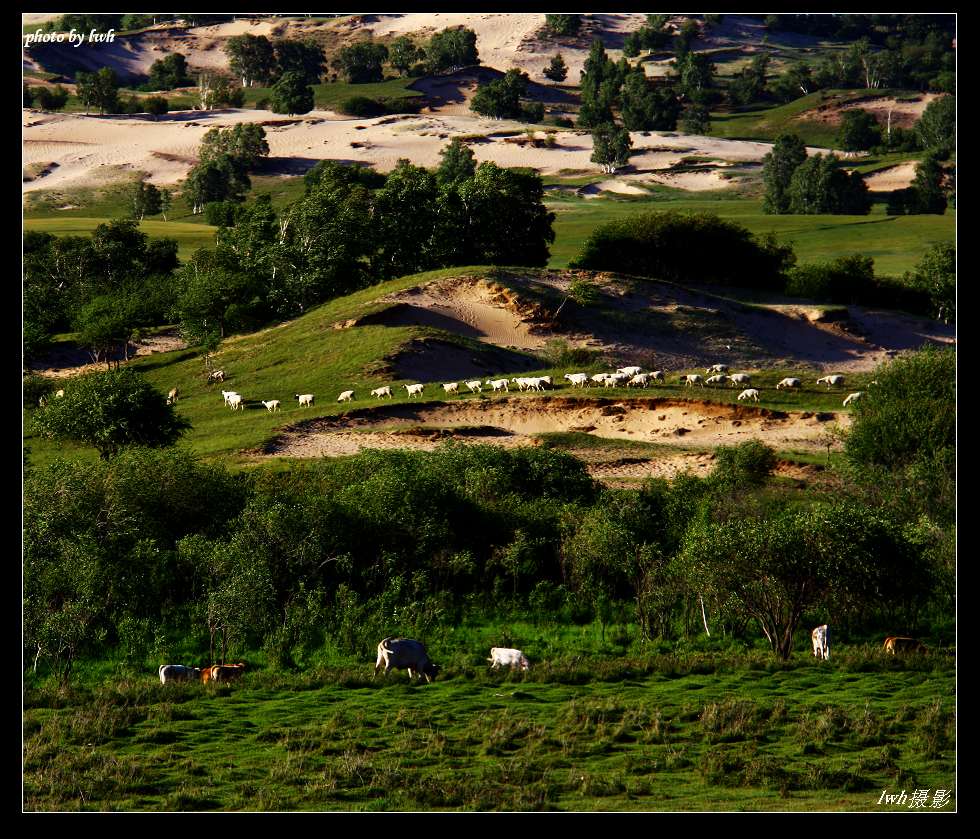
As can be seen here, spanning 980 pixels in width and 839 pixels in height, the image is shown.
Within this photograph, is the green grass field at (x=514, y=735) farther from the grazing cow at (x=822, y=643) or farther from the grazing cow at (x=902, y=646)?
the grazing cow at (x=822, y=643)

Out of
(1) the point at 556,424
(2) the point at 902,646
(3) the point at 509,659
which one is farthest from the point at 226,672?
(1) the point at 556,424

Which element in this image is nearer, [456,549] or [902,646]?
[902,646]

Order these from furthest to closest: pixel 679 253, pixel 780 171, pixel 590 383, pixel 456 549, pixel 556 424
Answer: pixel 780 171, pixel 679 253, pixel 590 383, pixel 556 424, pixel 456 549

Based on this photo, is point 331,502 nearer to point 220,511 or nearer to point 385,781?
point 220,511

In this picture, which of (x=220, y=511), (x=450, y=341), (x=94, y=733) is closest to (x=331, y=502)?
(x=220, y=511)

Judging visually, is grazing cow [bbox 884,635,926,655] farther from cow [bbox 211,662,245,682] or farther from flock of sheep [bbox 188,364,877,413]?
flock of sheep [bbox 188,364,877,413]

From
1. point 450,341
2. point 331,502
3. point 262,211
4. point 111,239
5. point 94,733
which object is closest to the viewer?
point 94,733

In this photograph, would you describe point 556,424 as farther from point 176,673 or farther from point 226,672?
point 176,673
